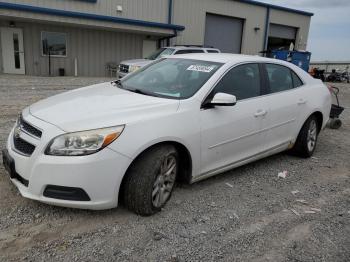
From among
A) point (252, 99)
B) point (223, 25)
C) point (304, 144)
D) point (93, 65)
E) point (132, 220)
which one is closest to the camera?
point (132, 220)

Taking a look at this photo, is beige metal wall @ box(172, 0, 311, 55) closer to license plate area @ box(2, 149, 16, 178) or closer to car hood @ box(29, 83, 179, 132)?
car hood @ box(29, 83, 179, 132)

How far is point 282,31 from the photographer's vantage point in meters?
29.3

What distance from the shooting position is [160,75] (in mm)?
4414

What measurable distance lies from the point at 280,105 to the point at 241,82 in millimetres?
758

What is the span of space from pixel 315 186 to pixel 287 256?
5.94 feet

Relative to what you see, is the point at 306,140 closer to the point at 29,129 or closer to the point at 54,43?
the point at 29,129

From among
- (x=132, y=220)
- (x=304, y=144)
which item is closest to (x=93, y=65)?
(x=304, y=144)

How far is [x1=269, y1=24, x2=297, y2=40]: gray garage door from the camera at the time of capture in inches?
1126

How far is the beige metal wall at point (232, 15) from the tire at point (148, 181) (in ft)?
66.5

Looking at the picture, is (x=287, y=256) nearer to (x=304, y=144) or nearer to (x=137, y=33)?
(x=304, y=144)

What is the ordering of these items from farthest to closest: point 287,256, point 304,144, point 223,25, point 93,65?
point 223,25, point 93,65, point 304,144, point 287,256

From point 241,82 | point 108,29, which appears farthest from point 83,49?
point 241,82

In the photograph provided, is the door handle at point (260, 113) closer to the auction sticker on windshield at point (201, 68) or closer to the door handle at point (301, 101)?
the auction sticker on windshield at point (201, 68)

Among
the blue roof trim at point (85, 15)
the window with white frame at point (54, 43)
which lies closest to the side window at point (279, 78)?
the blue roof trim at point (85, 15)
